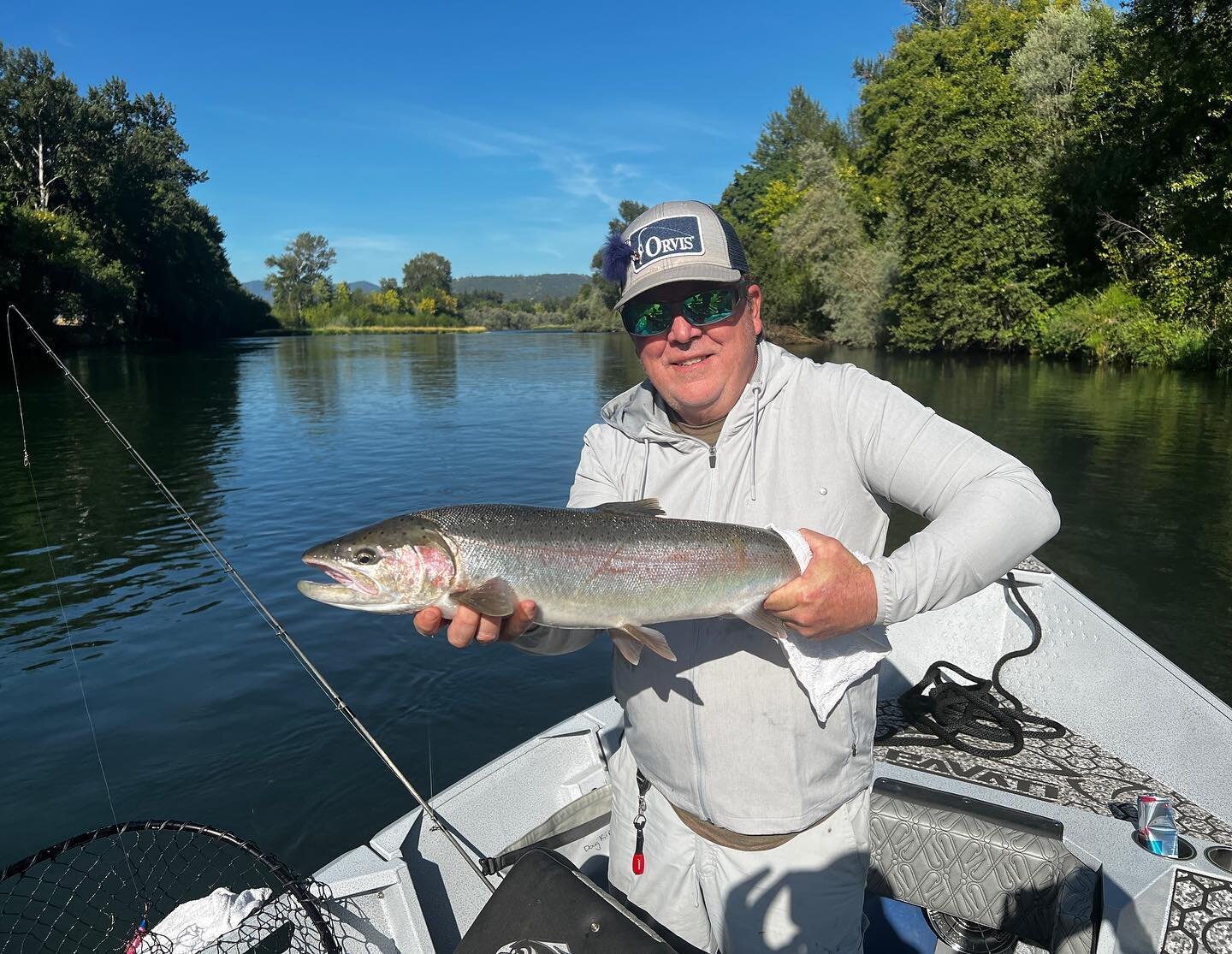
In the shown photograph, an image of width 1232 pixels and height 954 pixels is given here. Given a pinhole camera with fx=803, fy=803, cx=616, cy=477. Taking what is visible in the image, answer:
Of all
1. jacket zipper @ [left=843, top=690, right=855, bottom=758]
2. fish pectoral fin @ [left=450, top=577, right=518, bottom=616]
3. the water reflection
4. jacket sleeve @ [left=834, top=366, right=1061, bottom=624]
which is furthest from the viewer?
the water reflection

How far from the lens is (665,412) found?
117 inches

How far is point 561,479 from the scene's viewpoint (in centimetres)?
1717

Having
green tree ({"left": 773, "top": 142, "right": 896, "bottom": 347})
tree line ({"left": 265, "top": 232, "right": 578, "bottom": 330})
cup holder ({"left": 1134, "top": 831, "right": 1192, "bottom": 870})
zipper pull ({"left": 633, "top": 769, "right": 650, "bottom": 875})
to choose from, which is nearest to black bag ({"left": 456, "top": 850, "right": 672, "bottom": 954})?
zipper pull ({"left": 633, "top": 769, "right": 650, "bottom": 875})

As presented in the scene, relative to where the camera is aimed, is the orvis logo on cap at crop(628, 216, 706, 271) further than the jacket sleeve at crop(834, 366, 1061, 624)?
Yes

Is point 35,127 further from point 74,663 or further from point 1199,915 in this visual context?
point 1199,915

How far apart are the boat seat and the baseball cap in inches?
88.0

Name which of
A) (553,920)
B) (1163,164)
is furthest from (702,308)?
(1163,164)

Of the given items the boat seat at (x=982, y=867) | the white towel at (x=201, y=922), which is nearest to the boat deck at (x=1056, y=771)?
the boat seat at (x=982, y=867)

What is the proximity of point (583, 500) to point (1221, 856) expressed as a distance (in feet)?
9.92

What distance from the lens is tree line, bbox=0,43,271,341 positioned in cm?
4556

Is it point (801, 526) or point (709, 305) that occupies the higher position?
point (709, 305)

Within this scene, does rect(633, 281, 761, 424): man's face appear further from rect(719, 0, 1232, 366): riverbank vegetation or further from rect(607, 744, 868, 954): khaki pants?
rect(719, 0, 1232, 366): riverbank vegetation

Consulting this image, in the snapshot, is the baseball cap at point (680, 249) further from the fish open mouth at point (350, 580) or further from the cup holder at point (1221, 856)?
the cup holder at point (1221, 856)

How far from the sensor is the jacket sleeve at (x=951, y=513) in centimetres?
222
